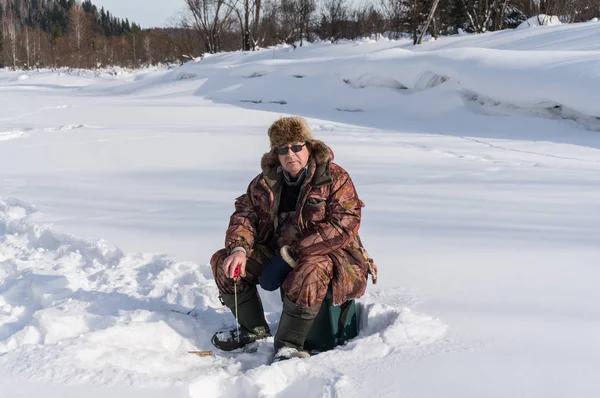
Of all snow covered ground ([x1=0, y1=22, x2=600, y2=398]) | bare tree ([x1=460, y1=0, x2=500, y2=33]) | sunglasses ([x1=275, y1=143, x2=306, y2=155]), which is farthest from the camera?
bare tree ([x1=460, y1=0, x2=500, y2=33])

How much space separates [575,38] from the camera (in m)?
10.0

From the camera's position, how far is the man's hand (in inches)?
82.3

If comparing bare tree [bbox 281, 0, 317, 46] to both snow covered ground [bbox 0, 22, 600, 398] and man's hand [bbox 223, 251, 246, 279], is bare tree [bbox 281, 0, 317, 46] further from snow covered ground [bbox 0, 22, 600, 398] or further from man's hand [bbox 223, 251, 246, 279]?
man's hand [bbox 223, 251, 246, 279]

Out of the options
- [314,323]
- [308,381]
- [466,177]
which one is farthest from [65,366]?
[466,177]

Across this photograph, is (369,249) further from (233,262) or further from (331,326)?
(233,262)

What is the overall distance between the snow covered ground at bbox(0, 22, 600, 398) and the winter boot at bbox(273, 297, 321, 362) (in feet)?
0.54

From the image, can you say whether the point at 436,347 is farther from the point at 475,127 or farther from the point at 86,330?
the point at 475,127

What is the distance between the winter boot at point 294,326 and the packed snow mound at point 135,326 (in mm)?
157

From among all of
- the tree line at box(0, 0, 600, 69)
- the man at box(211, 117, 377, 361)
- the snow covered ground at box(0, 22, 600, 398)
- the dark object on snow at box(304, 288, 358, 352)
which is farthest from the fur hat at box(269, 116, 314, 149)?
the tree line at box(0, 0, 600, 69)

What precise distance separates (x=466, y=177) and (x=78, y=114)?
25.9 feet

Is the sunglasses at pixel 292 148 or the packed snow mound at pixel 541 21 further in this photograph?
the packed snow mound at pixel 541 21

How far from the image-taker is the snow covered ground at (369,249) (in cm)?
176

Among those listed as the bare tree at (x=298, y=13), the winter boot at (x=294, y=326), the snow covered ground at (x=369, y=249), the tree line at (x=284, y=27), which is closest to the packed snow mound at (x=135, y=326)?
the snow covered ground at (x=369, y=249)

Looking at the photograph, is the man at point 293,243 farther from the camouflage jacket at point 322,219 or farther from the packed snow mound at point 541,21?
the packed snow mound at point 541,21
